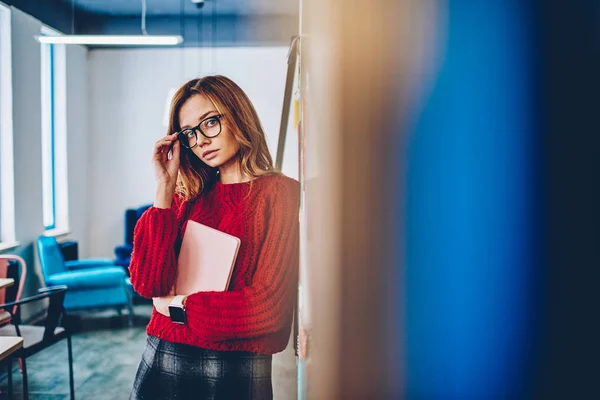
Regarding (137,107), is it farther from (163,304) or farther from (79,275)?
(79,275)

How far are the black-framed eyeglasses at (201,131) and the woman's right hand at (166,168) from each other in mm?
18

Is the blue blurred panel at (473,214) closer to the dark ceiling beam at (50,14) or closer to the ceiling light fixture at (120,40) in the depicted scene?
the ceiling light fixture at (120,40)

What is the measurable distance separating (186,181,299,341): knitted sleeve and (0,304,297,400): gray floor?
1.58m

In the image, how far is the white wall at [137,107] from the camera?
111 centimetres

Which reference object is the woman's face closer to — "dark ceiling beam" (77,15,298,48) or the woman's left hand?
the woman's left hand

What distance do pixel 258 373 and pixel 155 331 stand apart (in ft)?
0.92

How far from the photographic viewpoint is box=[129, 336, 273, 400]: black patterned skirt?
101 centimetres

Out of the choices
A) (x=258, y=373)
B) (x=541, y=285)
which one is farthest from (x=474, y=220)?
(x=258, y=373)

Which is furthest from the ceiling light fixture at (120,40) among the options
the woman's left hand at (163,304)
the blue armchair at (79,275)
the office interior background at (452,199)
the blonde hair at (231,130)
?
the office interior background at (452,199)

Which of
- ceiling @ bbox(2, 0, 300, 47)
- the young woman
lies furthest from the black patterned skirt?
ceiling @ bbox(2, 0, 300, 47)

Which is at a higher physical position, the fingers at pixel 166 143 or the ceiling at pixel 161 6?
the ceiling at pixel 161 6

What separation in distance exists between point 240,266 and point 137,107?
94cm

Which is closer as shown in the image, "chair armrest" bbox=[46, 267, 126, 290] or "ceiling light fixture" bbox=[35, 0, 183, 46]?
"chair armrest" bbox=[46, 267, 126, 290]

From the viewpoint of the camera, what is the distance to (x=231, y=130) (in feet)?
3.42
